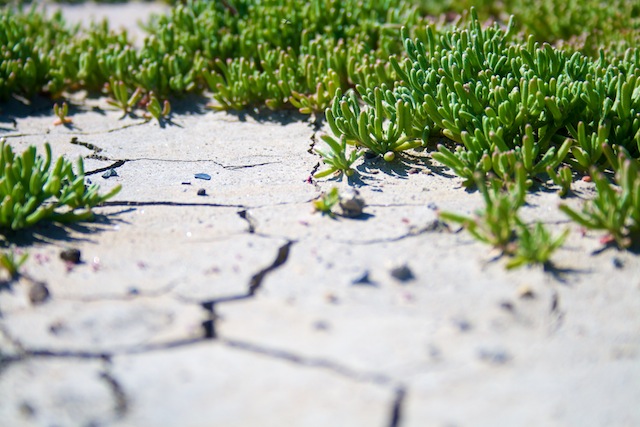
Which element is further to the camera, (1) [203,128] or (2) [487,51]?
(1) [203,128]

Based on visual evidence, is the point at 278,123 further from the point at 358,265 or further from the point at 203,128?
the point at 358,265

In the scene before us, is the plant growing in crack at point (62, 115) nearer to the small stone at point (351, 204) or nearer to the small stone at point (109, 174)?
the small stone at point (109, 174)

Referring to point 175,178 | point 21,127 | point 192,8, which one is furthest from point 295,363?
point 192,8

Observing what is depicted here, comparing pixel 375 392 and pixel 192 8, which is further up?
pixel 192 8

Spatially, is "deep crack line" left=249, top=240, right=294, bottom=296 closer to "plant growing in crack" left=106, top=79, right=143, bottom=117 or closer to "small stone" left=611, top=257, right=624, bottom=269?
"small stone" left=611, top=257, right=624, bottom=269

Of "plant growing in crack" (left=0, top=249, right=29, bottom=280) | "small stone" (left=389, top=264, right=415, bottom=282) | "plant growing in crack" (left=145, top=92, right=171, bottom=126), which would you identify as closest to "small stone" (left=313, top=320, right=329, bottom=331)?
"small stone" (left=389, top=264, right=415, bottom=282)
